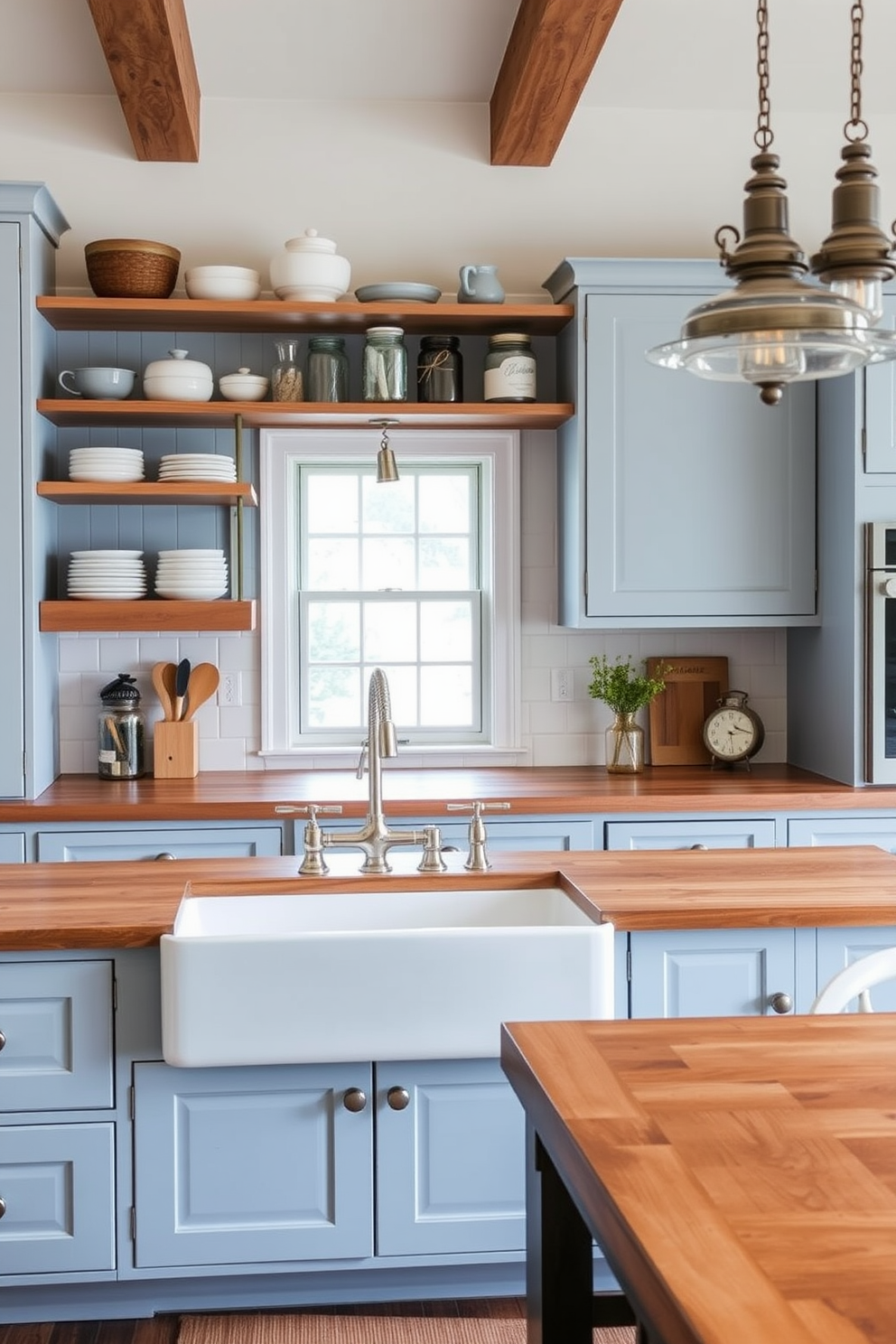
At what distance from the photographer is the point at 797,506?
171 inches

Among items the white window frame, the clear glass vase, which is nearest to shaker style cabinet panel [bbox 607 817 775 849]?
the clear glass vase

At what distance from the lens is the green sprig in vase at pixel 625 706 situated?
4.47 meters

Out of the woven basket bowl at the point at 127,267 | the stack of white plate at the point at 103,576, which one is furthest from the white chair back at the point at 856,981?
the woven basket bowl at the point at 127,267

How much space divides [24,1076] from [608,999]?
3.44ft

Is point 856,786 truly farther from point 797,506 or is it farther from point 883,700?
point 797,506

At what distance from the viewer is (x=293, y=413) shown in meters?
4.26

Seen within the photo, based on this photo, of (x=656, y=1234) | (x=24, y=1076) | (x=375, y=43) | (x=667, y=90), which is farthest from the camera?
(x=667, y=90)

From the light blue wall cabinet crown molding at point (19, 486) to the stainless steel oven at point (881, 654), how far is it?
2.48m

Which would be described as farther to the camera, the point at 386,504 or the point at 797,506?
Answer: the point at 386,504

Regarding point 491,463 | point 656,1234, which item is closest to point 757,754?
point 491,463

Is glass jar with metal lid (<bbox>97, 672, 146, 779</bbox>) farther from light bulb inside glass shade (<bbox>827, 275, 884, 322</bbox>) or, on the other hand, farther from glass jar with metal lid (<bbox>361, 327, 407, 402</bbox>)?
light bulb inside glass shade (<bbox>827, 275, 884, 322</bbox>)

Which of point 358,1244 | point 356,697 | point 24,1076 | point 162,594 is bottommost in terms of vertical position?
point 358,1244

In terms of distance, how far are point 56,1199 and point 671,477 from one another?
279cm

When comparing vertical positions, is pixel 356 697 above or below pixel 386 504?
below
